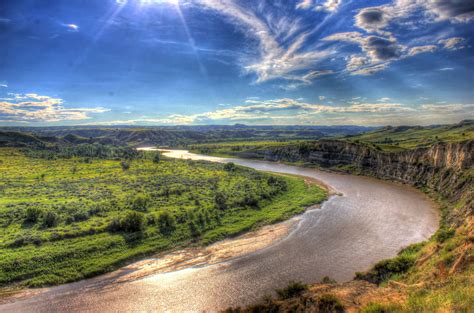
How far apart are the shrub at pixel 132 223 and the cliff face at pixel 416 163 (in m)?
40.3

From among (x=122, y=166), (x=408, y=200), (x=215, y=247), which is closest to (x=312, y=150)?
(x=408, y=200)

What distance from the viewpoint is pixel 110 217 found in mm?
36156

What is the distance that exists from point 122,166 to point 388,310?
88.7 m

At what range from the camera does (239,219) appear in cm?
3928

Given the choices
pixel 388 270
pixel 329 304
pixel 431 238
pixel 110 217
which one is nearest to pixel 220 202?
pixel 110 217

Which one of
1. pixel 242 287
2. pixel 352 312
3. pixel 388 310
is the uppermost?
pixel 388 310

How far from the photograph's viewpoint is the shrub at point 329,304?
14.8m

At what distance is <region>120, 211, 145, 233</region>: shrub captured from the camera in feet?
107

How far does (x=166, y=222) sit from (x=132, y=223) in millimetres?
4486

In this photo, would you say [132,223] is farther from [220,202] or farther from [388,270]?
[388,270]

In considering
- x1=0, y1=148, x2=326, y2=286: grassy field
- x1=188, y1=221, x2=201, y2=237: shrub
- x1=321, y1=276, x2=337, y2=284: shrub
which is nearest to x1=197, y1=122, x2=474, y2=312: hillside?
x1=321, y1=276, x2=337, y2=284: shrub

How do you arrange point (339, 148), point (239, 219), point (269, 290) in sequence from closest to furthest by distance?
point (269, 290) < point (239, 219) < point (339, 148)

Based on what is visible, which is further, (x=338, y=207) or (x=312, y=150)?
(x=312, y=150)

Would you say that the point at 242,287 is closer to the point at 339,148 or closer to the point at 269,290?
the point at 269,290
